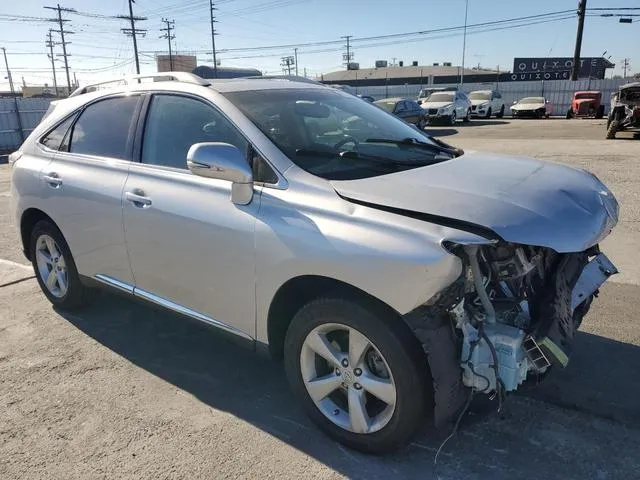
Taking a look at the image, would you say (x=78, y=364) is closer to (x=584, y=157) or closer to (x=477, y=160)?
(x=477, y=160)

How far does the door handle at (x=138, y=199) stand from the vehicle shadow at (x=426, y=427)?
0.74 m

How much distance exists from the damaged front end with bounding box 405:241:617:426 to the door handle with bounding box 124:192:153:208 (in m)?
1.88

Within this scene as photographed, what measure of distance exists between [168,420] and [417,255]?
1785 mm

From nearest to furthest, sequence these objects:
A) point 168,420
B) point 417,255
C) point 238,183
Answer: point 417,255, point 238,183, point 168,420

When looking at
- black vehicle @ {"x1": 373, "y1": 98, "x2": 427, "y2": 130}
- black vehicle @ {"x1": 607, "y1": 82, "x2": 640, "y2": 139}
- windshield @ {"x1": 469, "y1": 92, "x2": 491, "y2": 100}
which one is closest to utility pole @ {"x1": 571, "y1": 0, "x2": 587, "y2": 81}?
windshield @ {"x1": 469, "y1": 92, "x2": 491, "y2": 100}

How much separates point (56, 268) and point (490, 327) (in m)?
3.65

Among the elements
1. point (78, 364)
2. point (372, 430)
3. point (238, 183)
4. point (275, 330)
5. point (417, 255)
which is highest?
point (238, 183)

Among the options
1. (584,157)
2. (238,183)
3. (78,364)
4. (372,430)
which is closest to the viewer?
(372,430)

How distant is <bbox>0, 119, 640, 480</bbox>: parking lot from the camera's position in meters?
2.66

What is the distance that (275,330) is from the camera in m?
2.96

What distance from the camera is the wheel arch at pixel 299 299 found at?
98.3 inches

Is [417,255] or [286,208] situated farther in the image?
[286,208]

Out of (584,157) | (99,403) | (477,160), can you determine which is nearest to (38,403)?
(99,403)

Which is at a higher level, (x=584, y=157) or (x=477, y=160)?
(x=477, y=160)
